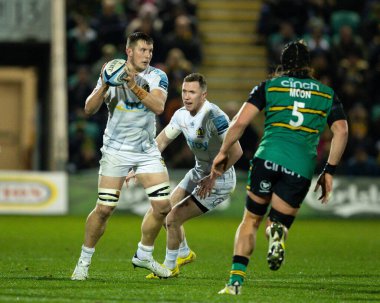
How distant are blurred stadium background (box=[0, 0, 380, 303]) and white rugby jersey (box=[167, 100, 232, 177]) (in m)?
2.00

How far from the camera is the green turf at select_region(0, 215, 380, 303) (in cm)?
855

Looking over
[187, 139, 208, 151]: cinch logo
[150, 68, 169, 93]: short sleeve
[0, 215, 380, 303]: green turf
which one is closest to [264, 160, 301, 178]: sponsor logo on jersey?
[0, 215, 380, 303]: green turf

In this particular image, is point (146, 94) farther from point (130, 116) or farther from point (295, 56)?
point (295, 56)

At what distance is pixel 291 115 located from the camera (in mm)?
8211

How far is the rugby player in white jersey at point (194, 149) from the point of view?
33.8 feet

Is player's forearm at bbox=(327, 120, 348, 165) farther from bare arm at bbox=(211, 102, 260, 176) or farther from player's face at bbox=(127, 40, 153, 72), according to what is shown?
player's face at bbox=(127, 40, 153, 72)

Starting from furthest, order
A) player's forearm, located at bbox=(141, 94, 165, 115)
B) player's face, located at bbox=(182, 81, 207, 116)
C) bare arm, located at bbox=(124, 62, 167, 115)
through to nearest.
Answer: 1. player's face, located at bbox=(182, 81, 207, 116)
2. player's forearm, located at bbox=(141, 94, 165, 115)
3. bare arm, located at bbox=(124, 62, 167, 115)

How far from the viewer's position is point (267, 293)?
28.9 ft

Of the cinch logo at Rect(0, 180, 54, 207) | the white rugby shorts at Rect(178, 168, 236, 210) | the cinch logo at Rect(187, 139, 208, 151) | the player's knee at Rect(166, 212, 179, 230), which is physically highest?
the cinch logo at Rect(187, 139, 208, 151)

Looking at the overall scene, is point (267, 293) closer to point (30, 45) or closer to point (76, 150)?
point (76, 150)

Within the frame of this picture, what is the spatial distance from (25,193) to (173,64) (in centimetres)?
403

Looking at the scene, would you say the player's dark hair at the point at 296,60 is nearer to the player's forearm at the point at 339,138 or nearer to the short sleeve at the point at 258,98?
the short sleeve at the point at 258,98

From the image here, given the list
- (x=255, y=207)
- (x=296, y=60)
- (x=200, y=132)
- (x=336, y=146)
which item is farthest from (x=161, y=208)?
(x=296, y=60)

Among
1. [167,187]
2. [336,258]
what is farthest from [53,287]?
[336,258]
